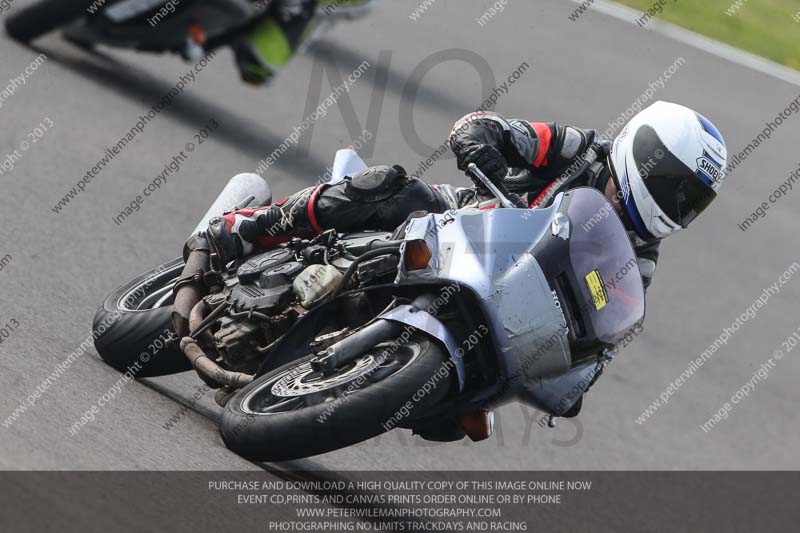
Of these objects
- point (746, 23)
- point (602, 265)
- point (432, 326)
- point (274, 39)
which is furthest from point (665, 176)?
point (746, 23)

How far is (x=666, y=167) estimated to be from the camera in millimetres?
4457

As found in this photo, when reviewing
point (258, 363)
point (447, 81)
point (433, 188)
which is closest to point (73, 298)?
point (258, 363)

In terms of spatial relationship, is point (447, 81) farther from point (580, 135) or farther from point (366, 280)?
point (366, 280)

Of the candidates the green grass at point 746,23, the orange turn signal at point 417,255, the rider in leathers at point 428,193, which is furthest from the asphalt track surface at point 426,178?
the orange turn signal at point 417,255

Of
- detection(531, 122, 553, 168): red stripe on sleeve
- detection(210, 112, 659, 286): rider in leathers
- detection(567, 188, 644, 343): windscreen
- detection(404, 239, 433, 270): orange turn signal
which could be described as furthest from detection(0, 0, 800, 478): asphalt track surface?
detection(531, 122, 553, 168): red stripe on sleeve

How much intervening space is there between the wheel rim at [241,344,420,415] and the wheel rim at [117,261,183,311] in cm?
126

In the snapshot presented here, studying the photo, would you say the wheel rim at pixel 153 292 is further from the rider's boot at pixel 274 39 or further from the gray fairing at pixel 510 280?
the rider's boot at pixel 274 39

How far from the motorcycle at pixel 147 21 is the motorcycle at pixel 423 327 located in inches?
154

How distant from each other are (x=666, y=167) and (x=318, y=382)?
1.59 meters

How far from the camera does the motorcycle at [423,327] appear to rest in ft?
12.7

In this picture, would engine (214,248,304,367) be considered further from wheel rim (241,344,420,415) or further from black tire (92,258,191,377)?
black tire (92,258,191,377)

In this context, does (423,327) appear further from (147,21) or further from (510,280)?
(147,21)

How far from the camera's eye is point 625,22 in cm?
1101

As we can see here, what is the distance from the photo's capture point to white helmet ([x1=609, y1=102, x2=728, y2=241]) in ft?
14.6
